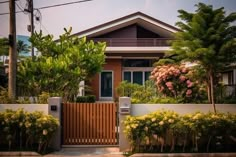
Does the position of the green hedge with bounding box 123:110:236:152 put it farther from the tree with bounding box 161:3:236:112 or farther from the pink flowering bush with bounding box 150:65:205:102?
the pink flowering bush with bounding box 150:65:205:102

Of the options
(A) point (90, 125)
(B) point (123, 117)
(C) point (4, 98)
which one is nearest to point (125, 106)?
(B) point (123, 117)

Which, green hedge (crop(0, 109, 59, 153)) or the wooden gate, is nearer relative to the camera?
green hedge (crop(0, 109, 59, 153))

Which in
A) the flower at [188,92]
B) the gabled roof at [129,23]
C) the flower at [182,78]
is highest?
the gabled roof at [129,23]

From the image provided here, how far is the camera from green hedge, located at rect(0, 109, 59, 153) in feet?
35.1

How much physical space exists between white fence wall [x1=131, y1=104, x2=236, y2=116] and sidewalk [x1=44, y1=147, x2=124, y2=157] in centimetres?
141

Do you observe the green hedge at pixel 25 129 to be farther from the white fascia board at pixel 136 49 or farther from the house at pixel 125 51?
the white fascia board at pixel 136 49

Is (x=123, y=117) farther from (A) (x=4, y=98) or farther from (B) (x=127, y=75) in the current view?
(B) (x=127, y=75)

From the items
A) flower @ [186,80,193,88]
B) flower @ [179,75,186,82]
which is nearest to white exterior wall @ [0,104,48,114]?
flower @ [179,75,186,82]

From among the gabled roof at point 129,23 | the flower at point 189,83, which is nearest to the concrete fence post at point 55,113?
the flower at point 189,83

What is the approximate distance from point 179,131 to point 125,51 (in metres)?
14.1

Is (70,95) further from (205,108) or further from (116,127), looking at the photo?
(205,108)

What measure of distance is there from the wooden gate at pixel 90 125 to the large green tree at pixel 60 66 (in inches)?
140

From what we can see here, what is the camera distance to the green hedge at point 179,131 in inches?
417

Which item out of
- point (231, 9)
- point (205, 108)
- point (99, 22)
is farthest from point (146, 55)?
point (205, 108)
